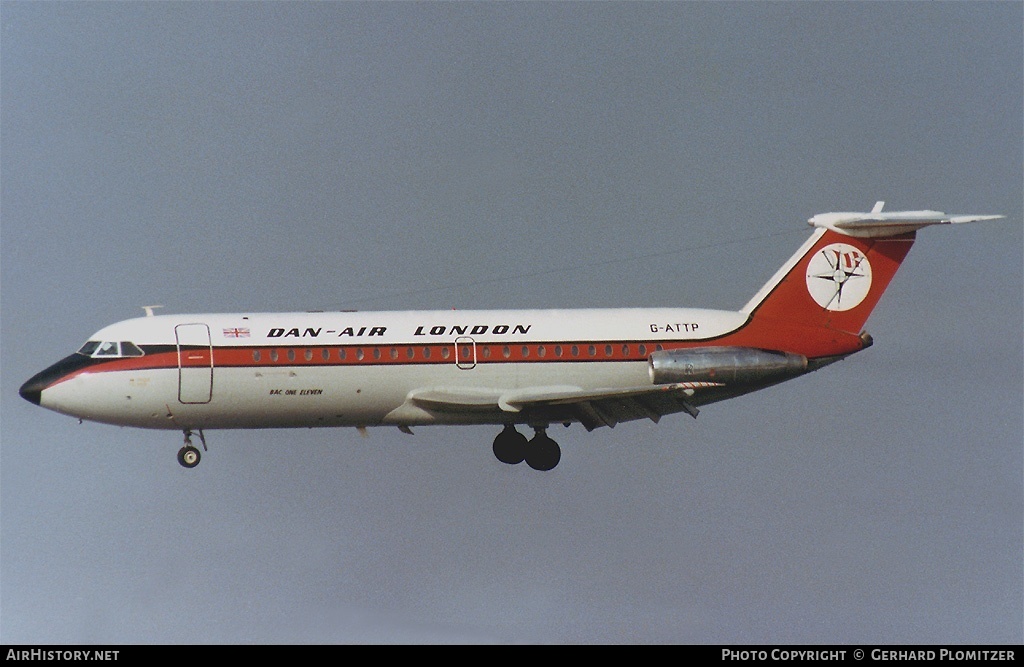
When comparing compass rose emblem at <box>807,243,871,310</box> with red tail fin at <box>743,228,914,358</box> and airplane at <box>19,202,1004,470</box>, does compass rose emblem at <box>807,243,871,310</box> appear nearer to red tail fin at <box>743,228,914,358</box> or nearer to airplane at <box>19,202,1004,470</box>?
red tail fin at <box>743,228,914,358</box>

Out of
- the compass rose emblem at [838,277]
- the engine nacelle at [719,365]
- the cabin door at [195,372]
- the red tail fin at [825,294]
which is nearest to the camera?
the cabin door at [195,372]

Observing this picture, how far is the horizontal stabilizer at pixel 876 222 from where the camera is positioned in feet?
191

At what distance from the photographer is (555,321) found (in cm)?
5600

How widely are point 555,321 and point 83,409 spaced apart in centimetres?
1447

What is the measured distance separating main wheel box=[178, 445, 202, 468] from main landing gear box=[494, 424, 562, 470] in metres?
9.82

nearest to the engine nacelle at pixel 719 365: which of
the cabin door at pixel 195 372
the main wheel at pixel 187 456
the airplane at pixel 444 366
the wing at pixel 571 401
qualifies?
the airplane at pixel 444 366

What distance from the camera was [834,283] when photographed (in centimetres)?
5888

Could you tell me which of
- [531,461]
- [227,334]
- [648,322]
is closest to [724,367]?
[648,322]

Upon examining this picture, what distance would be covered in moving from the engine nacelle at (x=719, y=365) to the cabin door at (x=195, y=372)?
43.9 feet

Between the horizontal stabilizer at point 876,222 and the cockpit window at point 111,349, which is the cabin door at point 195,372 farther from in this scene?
the horizontal stabilizer at point 876,222

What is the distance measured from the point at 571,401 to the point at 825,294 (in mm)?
10034

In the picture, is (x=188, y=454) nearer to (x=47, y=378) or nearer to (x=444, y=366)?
(x=47, y=378)

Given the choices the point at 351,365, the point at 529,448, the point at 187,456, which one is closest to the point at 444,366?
the point at 351,365
